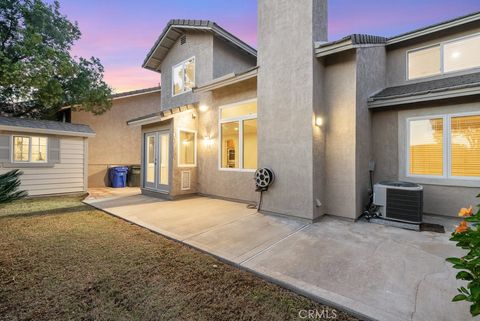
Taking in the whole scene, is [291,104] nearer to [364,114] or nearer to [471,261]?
[364,114]

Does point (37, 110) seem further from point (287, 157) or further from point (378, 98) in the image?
point (378, 98)

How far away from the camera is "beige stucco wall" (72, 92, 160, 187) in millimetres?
12086

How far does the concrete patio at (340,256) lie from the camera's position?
8.00 feet

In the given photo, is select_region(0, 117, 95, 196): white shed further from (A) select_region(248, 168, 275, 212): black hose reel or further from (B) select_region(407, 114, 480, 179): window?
(B) select_region(407, 114, 480, 179): window

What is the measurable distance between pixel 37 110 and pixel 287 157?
13757mm

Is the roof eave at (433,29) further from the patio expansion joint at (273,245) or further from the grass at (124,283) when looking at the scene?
the grass at (124,283)

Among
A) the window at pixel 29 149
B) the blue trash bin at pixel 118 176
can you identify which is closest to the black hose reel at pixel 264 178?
the window at pixel 29 149

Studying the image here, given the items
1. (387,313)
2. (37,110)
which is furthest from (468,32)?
(37,110)

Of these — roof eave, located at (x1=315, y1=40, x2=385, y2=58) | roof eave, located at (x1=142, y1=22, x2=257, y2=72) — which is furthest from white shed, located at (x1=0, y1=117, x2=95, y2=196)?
roof eave, located at (x1=315, y1=40, x2=385, y2=58)

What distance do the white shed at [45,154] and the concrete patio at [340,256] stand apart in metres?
5.40

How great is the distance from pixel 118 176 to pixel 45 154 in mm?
3526

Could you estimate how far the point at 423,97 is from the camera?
5.48 m

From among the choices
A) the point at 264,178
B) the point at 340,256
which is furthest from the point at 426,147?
the point at 340,256

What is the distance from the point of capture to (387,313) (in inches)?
89.0
